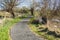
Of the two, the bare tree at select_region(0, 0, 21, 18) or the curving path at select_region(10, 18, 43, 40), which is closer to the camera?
the curving path at select_region(10, 18, 43, 40)

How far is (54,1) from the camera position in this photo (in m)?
18.4

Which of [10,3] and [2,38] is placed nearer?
[2,38]

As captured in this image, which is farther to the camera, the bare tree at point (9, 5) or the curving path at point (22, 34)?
the bare tree at point (9, 5)

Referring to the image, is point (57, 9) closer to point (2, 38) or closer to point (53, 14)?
point (53, 14)

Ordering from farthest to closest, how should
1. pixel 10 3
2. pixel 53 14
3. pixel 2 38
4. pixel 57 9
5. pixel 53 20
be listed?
pixel 10 3 < pixel 53 20 < pixel 53 14 < pixel 57 9 < pixel 2 38

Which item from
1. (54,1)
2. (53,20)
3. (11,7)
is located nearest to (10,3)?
(11,7)

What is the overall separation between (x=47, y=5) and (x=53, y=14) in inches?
48.5

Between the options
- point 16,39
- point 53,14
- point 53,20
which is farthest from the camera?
point 53,20

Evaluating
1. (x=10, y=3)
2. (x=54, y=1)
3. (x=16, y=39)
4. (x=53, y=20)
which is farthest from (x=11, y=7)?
(x=16, y=39)

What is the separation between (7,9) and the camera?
51625mm

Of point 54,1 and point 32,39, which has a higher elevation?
point 54,1

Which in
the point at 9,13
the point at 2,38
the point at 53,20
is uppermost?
the point at 2,38

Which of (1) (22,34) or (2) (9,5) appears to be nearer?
(1) (22,34)

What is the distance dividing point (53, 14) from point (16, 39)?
8.17 meters
